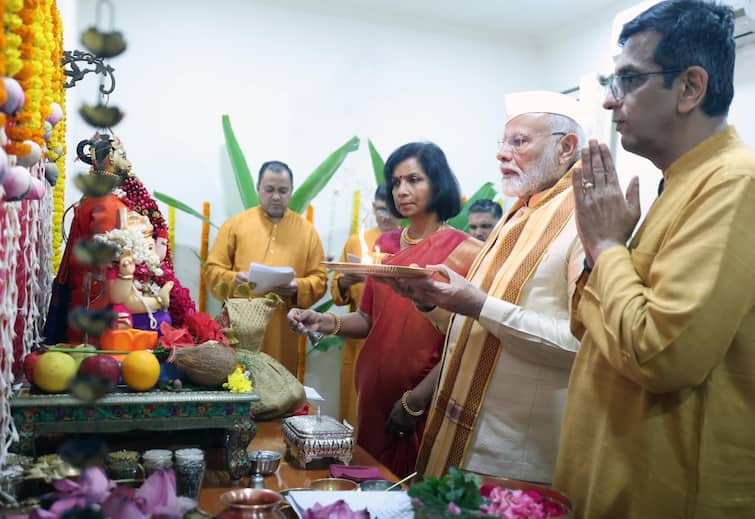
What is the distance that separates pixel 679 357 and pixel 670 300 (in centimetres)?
9

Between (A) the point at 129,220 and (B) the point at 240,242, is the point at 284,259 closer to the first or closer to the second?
(B) the point at 240,242

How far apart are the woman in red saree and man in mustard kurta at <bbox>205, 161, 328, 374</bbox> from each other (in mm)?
2160

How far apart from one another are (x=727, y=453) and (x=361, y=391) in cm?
174

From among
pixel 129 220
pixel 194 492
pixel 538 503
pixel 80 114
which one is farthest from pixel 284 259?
pixel 80 114

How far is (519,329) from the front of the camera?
1.86 meters

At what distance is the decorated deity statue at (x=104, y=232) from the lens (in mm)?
2098

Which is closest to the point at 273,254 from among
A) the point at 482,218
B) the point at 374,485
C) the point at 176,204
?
the point at 176,204

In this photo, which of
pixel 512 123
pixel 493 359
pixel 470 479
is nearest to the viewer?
pixel 470 479

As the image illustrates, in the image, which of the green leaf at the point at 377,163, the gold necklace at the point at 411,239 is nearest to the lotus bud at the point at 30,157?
the gold necklace at the point at 411,239

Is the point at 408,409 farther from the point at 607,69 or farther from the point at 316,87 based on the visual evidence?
the point at 607,69

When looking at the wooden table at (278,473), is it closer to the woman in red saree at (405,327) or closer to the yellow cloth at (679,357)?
the woman in red saree at (405,327)

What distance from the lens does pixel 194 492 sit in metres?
1.56

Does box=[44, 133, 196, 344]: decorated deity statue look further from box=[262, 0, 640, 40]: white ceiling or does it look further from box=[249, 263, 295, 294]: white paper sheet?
box=[262, 0, 640, 40]: white ceiling

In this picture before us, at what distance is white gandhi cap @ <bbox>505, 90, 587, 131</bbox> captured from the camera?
7.20ft
